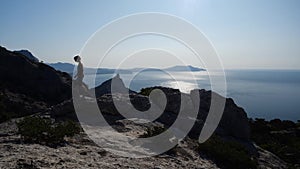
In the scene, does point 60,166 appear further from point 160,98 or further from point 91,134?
point 160,98

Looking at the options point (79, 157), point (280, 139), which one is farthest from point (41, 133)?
point (280, 139)

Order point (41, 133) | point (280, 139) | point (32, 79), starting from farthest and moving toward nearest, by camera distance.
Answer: point (32, 79) → point (280, 139) → point (41, 133)

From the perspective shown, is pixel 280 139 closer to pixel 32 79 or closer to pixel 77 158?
pixel 77 158

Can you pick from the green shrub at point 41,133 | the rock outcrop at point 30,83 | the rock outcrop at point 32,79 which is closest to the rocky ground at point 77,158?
the green shrub at point 41,133

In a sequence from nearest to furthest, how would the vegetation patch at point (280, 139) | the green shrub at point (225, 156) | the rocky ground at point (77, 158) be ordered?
the rocky ground at point (77, 158) → the green shrub at point (225, 156) → the vegetation patch at point (280, 139)

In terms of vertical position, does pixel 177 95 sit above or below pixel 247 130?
above

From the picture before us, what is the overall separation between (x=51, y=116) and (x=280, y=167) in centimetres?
1201

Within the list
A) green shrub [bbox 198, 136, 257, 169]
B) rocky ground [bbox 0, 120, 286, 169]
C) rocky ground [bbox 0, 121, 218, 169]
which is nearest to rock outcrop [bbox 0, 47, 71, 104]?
rocky ground [bbox 0, 120, 286, 169]

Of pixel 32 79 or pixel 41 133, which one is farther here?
pixel 32 79

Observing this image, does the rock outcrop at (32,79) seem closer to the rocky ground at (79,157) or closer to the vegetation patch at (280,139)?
the vegetation patch at (280,139)

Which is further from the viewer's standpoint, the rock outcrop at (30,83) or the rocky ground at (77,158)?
the rock outcrop at (30,83)

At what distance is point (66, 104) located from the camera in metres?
17.2

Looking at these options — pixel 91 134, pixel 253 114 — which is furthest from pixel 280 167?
pixel 253 114

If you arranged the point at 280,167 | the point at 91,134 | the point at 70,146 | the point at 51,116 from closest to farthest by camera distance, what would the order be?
the point at 70,146, the point at 91,134, the point at 280,167, the point at 51,116
